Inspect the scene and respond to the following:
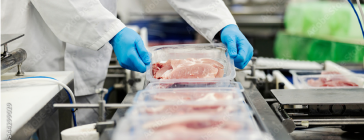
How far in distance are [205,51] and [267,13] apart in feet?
11.5

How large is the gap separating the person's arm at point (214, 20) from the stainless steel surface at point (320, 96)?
1.12 feet

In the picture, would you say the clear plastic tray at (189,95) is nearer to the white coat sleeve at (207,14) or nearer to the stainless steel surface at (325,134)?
the stainless steel surface at (325,134)

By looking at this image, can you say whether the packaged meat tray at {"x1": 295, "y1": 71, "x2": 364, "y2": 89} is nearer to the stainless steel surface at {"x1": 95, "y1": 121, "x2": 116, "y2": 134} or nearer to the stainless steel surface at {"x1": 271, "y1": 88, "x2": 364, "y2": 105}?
the stainless steel surface at {"x1": 271, "y1": 88, "x2": 364, "y2": 105}

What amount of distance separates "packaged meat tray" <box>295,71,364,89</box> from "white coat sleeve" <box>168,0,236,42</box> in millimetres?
522

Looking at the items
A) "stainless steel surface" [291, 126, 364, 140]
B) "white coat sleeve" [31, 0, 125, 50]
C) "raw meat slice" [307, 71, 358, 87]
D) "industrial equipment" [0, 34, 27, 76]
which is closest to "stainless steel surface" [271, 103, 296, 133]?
"stainless steel surface" [291, 126, 364, 140]

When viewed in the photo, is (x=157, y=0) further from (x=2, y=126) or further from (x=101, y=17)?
(x=2, y=126)

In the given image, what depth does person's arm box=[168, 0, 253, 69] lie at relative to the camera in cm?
146

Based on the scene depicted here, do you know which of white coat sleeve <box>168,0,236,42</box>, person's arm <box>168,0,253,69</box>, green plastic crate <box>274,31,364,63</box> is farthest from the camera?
green plastic crate <box>274,31,364,63</box>

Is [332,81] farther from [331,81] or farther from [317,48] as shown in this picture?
[317,48]

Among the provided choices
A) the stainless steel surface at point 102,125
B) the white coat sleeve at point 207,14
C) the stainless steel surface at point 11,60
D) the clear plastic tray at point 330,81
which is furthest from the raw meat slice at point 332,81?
the stainless steel surface at point 11,60

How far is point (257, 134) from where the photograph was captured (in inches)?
A: 26.7

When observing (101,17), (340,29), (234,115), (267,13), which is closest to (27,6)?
(101,17)

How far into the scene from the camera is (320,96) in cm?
110

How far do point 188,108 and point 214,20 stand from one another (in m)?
0.97
